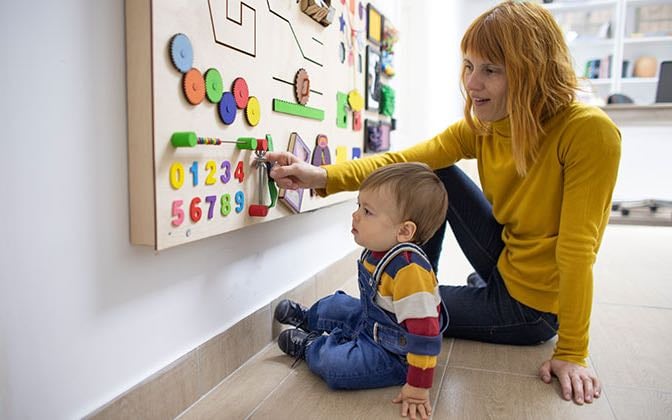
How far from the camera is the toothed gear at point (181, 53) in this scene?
77 cm

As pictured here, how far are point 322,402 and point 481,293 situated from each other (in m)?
0.51

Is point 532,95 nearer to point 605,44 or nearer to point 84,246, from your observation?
point 84,246

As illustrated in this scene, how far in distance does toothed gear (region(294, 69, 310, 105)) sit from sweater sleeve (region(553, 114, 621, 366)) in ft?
1.90

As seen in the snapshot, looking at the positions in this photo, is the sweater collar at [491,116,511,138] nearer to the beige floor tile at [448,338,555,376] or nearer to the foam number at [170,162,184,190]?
the beige floor tile at [448,338,555,376]

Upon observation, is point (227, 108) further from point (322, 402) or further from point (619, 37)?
point (619, 37)

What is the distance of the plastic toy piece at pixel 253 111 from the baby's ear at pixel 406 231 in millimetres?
345

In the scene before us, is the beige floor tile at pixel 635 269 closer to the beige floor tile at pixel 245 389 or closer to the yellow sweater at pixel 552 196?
the yellow sweater at pixel 552 196

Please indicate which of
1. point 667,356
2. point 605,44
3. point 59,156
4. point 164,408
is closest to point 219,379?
point 164,408

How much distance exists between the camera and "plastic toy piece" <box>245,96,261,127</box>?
100cm

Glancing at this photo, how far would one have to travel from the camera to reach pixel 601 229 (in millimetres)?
1070

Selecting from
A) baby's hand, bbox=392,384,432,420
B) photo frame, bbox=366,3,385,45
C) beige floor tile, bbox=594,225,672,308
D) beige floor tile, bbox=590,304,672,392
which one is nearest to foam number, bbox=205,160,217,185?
baby's hand, bbox=392,384,432,420

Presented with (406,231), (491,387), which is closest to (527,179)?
(406,231)

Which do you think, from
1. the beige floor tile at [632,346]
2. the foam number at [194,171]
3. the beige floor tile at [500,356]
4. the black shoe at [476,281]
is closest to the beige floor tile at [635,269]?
the beige floor tile at [632,346]

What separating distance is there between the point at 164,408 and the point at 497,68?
865 mm
